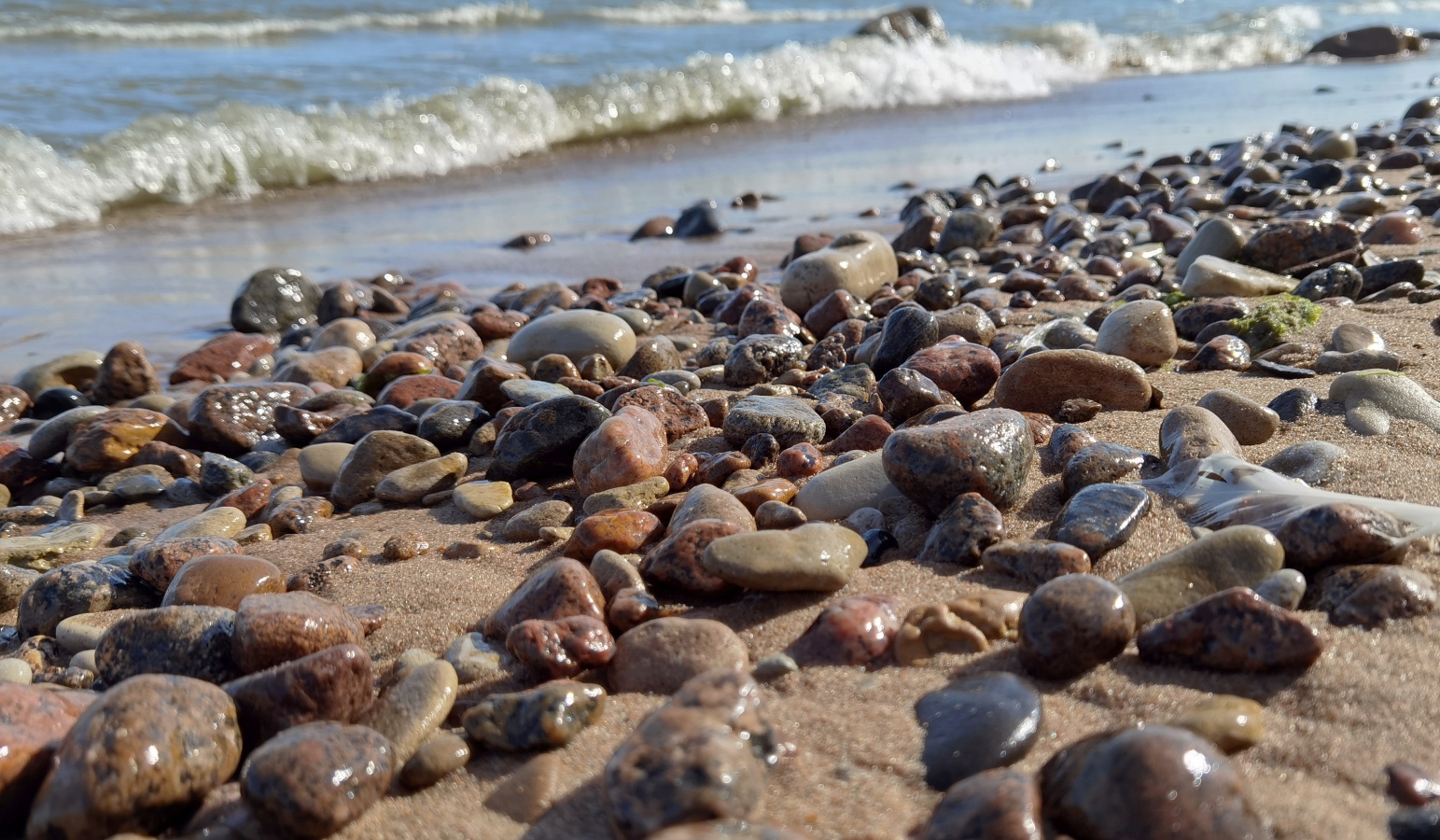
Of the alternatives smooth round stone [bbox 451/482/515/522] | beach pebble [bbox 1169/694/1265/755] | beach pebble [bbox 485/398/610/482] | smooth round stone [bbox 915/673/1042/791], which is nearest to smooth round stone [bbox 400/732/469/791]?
smooth round stone [bbox 915/673/1042/791]

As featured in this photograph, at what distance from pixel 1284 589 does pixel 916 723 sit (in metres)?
0.61

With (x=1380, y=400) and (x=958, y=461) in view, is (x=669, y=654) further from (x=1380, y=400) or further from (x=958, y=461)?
(x=1380, y=400)

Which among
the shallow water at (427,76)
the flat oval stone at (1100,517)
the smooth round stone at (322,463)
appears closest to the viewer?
the flat oval stone at (1100,517)

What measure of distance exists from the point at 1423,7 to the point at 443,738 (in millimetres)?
29221

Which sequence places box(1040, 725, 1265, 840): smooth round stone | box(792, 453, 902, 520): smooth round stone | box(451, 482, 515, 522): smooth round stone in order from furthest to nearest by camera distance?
box(451, 482, 515, 522): smooth round stone < box(792, 453, 902, 520): smooth round stone < box(1040, 725, 1265, 840): smooth round stone

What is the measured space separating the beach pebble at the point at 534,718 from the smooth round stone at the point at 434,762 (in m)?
0.03

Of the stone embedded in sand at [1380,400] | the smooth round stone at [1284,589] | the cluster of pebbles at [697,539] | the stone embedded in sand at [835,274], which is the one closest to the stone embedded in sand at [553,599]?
the cluster of pebbles at [697,539]

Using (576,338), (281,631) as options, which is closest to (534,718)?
(281,631)

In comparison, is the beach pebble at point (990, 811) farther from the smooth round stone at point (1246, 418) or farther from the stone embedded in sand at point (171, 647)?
the smooth round stone at point (1246, 418)

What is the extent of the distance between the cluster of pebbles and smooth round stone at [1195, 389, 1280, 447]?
0.01 meters

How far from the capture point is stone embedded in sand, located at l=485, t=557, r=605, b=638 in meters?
1.66

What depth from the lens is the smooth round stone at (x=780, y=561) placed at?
Result: 1681mm

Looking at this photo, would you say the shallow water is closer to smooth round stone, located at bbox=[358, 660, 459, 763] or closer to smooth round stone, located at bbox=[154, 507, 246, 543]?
smooth round stone, located at bbox=[154, 507, 246, 543]

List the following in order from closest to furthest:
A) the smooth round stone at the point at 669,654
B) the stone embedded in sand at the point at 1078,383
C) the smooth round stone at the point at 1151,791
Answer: the smooth round stone at the point at 1151,791
the smooth round stone at the point at 669,654
the stone embedded in sand at the point at 1078,383
